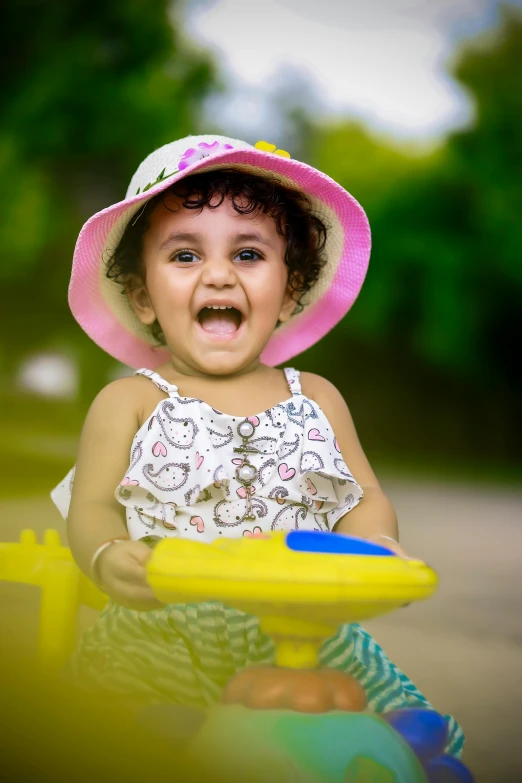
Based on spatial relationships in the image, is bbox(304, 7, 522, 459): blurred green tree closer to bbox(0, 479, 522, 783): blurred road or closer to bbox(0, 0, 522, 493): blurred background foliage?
bbox(0, 0, 522, 493): blurred background foliage

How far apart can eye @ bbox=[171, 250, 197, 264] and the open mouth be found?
5 cm

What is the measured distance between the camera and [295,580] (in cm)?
66

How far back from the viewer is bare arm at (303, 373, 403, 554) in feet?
3.16

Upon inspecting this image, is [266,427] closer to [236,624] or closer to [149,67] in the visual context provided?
[236,624]

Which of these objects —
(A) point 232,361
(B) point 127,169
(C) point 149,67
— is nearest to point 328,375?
(B) point 127,169

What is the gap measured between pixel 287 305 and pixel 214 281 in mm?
174

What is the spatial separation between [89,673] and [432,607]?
89 cm

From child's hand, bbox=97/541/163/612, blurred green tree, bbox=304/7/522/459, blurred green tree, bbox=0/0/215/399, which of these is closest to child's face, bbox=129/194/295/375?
child's hand, bbox=97/541/163/612

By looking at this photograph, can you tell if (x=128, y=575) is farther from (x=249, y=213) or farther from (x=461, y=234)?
(x=461, y=234)

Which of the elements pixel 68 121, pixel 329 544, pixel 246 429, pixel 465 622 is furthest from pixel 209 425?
pixel 68 121

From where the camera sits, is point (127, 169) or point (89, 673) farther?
point (127, 169)

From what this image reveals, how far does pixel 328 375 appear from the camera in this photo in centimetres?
389

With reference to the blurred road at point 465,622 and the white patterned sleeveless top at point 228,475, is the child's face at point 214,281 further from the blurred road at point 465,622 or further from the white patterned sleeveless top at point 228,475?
the blurred road at point 465,622

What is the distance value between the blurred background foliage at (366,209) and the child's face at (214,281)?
96.4 inches
